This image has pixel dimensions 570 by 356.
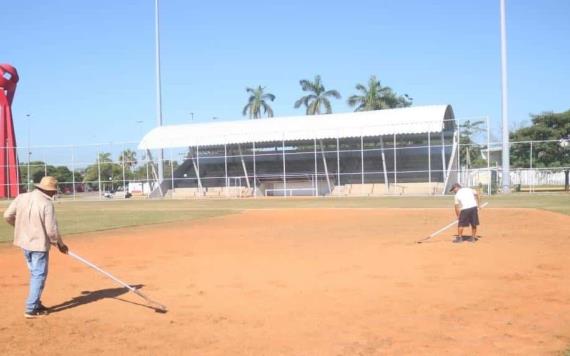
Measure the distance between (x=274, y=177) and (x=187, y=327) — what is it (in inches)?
1822

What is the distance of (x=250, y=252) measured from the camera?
1244 cm

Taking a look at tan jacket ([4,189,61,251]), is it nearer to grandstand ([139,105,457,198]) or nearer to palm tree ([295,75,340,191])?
grandstand ([139,105,457,198])

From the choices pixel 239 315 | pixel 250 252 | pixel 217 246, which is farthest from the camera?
pixel 217 246

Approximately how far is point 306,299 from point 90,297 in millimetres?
3190

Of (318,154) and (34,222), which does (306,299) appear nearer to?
(34,222)

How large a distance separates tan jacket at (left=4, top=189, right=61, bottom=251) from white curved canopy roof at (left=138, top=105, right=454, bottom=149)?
132ft

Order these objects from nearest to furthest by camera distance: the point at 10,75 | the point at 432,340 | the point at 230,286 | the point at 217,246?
the point at 432,340, the point at 230,286, the point at 217,246, the point at 10,75

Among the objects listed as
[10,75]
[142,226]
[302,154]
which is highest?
[10,75]

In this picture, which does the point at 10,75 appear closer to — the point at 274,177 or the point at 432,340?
the point at 274,177

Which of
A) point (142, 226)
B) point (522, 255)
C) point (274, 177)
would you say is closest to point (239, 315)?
point (522, 255)

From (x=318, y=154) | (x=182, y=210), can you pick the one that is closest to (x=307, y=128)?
(x=318, y=154)

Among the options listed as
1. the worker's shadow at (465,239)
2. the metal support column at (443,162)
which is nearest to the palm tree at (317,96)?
the metal support column at (443,162)

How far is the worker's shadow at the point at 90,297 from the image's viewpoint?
7.30 metres

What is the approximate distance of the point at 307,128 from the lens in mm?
50438
